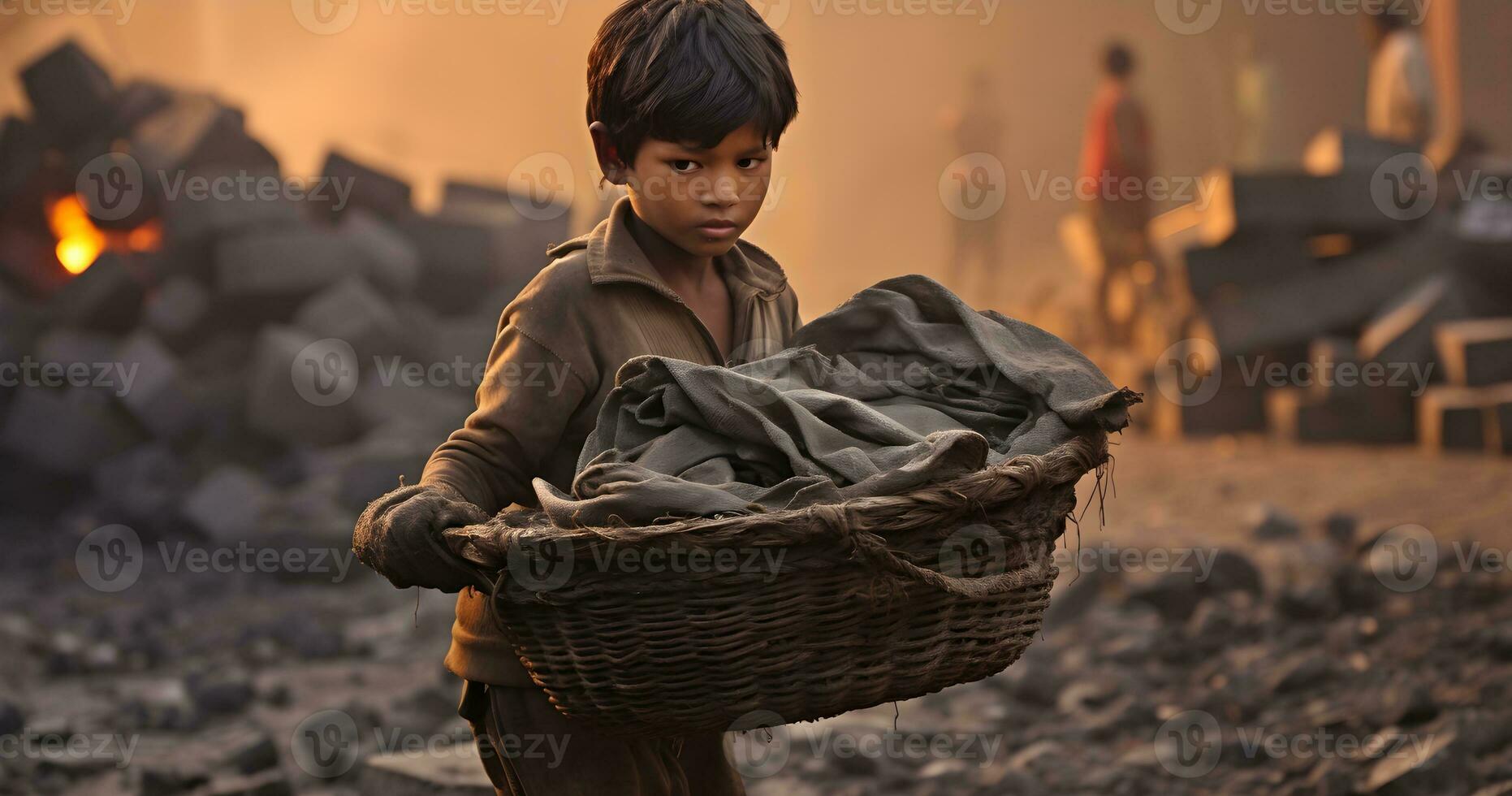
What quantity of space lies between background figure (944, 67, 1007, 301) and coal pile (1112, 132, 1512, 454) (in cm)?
479

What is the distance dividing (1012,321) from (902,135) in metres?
22.3

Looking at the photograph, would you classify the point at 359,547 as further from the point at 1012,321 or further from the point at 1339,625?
the point at 1339,625

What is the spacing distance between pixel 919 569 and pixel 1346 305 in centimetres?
855

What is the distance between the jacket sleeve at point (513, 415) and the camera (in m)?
2.14

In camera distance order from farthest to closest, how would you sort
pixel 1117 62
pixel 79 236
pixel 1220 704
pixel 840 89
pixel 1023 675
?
pixel 840 89 < pixel 1117 62 < pixel 79 236 < pixel 1023 675 < pixel 1220 704

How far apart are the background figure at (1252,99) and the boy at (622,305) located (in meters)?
17.9

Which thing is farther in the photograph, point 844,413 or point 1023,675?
point 1023,675

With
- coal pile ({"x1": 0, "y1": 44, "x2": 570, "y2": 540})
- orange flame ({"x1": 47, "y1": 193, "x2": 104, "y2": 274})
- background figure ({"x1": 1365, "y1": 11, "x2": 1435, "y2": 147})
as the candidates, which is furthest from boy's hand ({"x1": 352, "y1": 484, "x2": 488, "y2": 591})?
background figure ({"x1": 1365, "y1": 11, "x2": 1435, "y2": 147})

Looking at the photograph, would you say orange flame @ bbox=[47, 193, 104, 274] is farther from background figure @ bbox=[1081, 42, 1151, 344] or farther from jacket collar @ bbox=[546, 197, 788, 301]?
Answer: jacket collar @ bbox=[546, 197, 788, 301]

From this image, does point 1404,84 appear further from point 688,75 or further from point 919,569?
point 919,569

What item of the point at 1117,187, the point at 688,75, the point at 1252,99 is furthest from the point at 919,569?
the point at 1252,99

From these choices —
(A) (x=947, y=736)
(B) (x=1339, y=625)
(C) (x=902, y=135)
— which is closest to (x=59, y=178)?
(A) (x=947, y=736)

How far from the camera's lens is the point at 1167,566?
19.1 ft

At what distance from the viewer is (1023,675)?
188 inches
